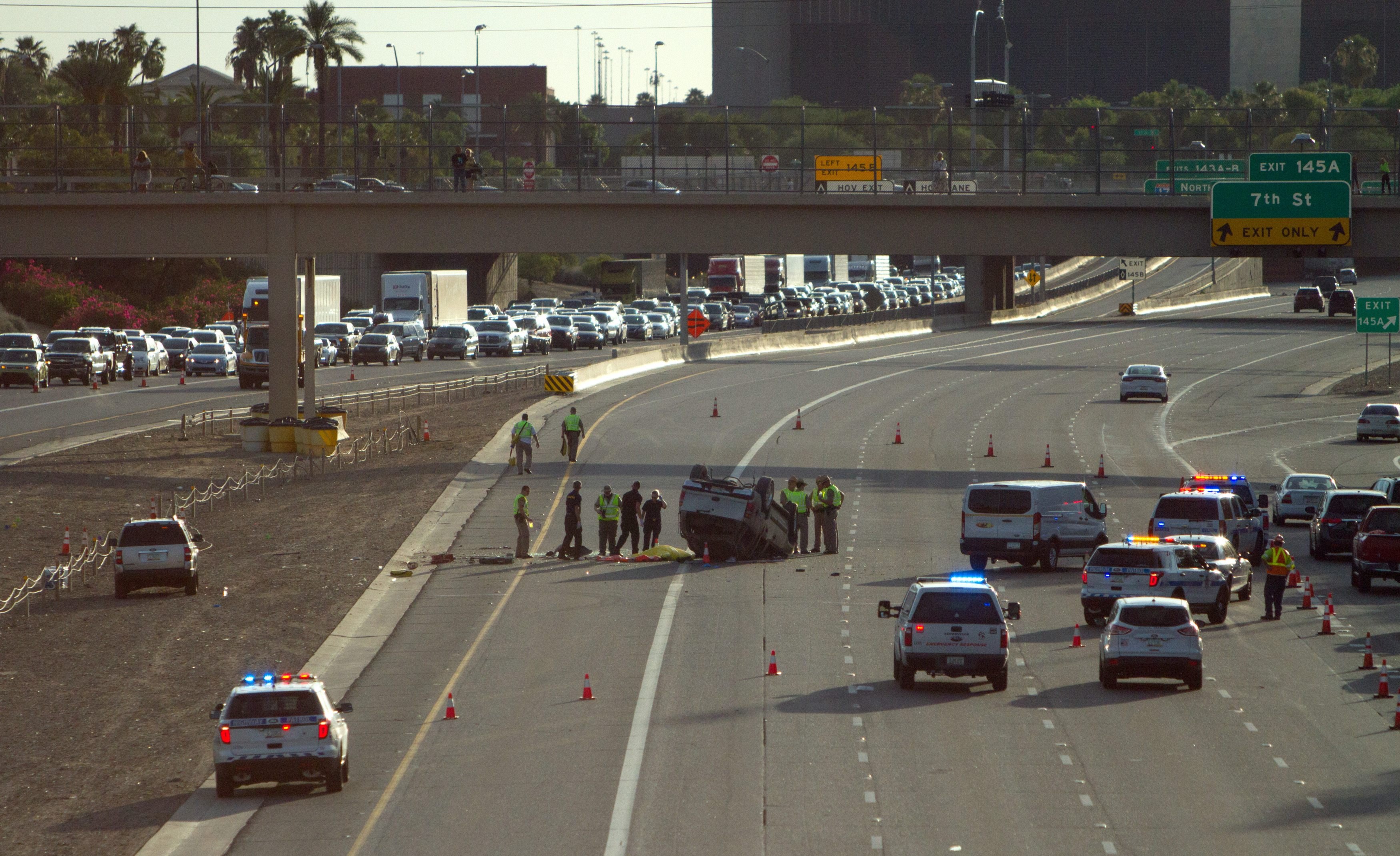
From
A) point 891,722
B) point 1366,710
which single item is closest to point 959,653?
point 891,722

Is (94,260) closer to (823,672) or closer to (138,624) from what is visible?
(138,624)

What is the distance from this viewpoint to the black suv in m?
86.8

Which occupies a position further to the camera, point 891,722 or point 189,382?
point 189,382

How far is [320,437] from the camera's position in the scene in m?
53.3

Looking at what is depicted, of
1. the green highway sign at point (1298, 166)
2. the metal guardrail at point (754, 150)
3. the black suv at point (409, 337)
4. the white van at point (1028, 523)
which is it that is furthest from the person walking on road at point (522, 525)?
the black suv at point (409, 337)

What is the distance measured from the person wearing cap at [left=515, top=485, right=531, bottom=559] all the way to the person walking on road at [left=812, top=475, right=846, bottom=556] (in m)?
5.89

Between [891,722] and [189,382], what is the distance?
59.6 meters

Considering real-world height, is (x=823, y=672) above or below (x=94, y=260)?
below

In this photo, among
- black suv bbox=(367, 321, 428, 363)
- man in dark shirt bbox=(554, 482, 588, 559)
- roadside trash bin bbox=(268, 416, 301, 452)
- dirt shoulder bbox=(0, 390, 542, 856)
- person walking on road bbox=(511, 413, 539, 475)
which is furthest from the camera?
black suv bbox=(367, 321, 428, 363)

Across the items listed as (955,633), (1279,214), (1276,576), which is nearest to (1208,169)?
(1279,214)

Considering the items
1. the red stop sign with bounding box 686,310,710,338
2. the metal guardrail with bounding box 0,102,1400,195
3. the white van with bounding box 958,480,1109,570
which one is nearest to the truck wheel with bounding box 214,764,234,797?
the white van with bounding box 958,480,1109,570

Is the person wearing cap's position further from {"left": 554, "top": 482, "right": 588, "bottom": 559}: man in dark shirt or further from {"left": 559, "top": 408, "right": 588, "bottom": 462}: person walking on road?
{"left": 559, "top": 408, "right": 588, "bottom": 462}: person walking on road

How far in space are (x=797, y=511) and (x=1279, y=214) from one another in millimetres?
21509

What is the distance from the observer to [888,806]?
17328 mm
